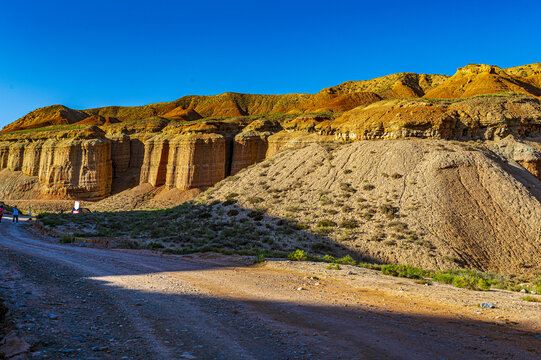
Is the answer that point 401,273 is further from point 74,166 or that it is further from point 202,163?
point 74,166

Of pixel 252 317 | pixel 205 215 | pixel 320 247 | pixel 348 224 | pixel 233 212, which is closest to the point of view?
pixel 252 317

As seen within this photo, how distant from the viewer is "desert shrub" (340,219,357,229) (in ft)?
66.5

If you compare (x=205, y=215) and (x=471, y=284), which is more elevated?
(x=205, y=215)

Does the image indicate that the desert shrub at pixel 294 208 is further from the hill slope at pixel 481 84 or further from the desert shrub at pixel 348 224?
the hill slope at pixel 481 84

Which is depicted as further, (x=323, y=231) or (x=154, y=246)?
(x=323, y=231)

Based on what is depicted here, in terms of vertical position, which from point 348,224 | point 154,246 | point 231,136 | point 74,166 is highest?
point 231,136

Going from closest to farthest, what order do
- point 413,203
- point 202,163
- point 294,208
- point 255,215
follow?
point 413,203, point 294,208, point 255,215, point 202,163

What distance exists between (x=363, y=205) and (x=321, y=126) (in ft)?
67.2

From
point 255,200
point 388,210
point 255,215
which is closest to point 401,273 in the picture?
point 388,210

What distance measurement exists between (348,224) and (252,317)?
14942 millimetres

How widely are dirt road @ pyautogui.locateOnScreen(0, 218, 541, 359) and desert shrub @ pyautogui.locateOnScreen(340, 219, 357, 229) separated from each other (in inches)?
373

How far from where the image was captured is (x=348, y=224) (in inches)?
803

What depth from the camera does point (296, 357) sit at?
449 centimetres

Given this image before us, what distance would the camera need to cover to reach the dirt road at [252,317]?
4.74 meters
